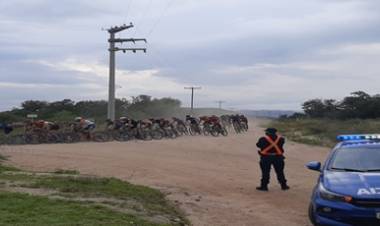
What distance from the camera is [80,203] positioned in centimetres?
1106

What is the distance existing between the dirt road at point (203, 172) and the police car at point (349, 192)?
46.9 inches

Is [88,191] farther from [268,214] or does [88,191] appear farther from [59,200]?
[268,214]

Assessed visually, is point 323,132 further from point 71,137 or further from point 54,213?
point 54,213

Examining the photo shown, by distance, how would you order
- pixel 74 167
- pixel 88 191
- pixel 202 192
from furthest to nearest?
pixel 74 167
pixel 202 192
pixel 88 191

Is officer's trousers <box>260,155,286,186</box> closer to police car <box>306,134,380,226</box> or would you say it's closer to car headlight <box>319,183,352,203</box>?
police car <box>306,134,380,226</box>

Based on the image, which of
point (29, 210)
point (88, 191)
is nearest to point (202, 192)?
point (88, 191)

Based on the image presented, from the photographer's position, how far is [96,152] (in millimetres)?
26406

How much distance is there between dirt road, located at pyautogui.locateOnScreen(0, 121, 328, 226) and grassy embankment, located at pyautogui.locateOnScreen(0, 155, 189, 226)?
690 mm

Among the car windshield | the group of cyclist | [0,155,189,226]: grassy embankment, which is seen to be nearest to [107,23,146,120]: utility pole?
the group of cyclist

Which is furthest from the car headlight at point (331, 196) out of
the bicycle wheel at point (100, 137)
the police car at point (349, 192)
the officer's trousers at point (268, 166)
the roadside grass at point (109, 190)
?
the bicycle wheel at point (100, 137)

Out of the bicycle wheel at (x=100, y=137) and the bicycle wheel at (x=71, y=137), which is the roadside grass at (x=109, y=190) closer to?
the bicycle wheel at (x=71, y=137)

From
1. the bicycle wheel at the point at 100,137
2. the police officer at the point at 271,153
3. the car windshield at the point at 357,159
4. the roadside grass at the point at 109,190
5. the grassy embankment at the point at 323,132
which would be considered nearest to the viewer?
the car windshield at the point at 357,159

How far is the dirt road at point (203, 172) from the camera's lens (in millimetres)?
12008

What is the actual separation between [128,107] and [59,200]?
232ft
